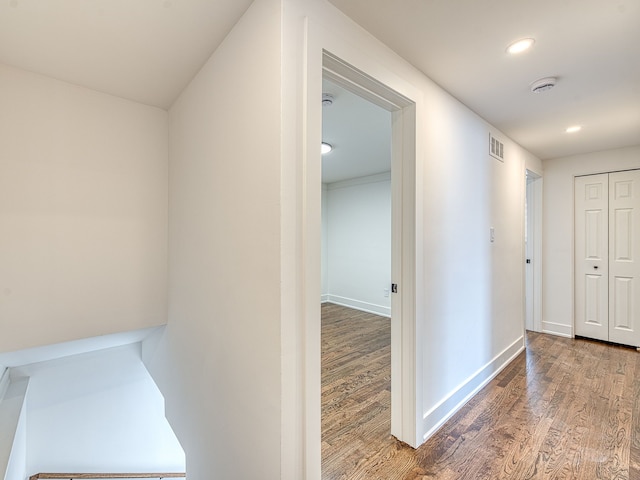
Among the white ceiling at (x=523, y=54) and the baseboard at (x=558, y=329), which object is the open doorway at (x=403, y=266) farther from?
the baseboard at (x=558, y=329)

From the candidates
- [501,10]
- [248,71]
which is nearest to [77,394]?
[248,71]

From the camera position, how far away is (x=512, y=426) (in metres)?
1.97

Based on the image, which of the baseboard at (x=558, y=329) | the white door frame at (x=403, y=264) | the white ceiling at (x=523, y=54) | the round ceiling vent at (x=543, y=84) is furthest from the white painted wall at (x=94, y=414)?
the baseboard at (x=558, y=329)

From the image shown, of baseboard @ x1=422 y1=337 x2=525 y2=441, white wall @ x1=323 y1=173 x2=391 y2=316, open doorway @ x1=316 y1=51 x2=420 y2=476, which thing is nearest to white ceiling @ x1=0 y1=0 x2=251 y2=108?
open doorway @ x1=316 y1=51 x2=420 y2=476

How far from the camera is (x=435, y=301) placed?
1.92 metres

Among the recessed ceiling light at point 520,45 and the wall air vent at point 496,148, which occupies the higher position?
the recessed ceiling light at point 520,45

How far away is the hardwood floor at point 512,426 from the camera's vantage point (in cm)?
162

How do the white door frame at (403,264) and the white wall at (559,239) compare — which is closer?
the white door frame at (403,264)

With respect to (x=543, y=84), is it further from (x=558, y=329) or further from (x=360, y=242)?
(x=360, y=242)

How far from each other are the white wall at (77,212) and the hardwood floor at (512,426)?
1.74m

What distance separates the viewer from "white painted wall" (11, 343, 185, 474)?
279 cm

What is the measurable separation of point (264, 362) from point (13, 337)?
1849mm

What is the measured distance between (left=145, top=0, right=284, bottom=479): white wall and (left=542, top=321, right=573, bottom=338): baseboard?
13.9ft

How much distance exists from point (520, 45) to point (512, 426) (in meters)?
2.38
